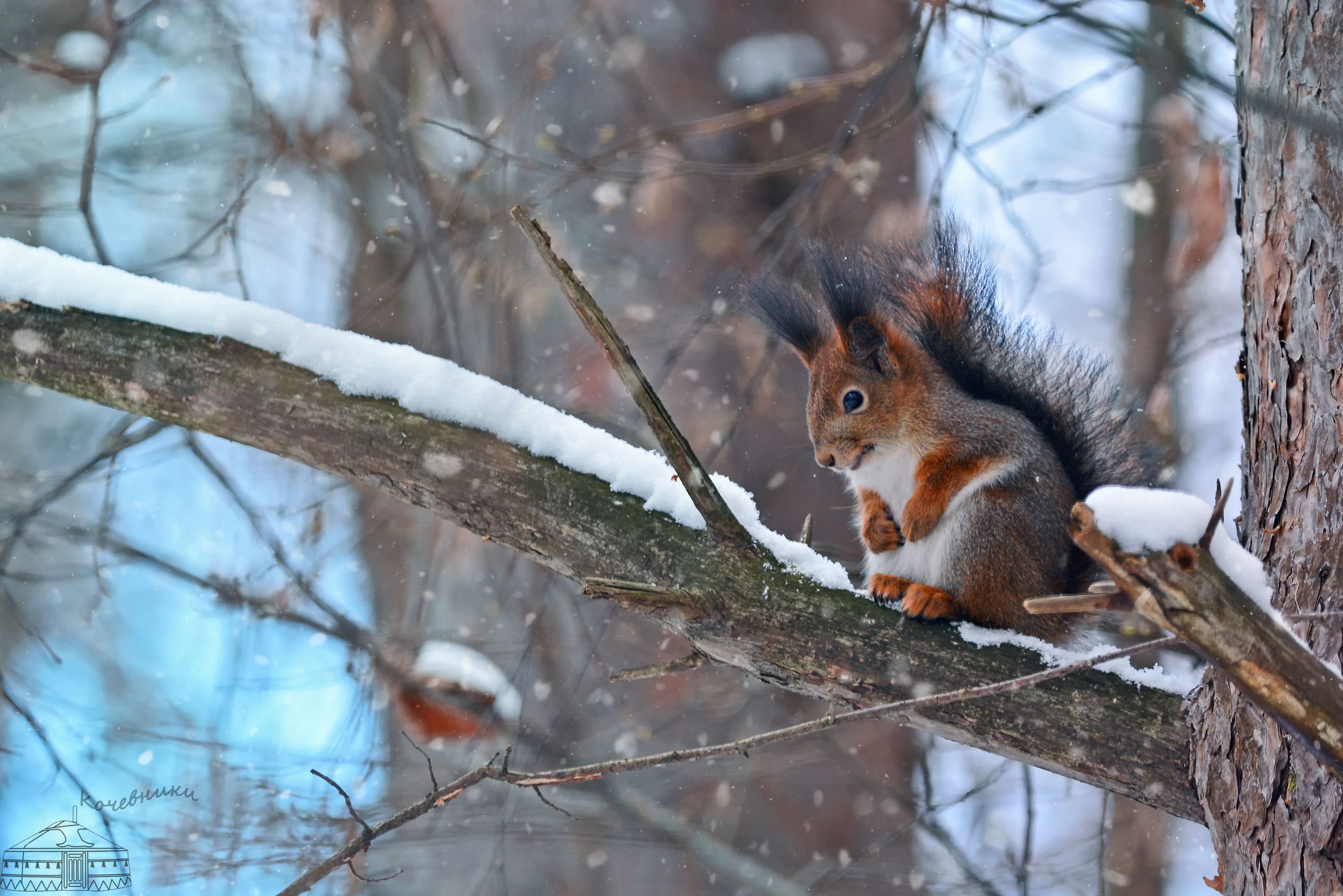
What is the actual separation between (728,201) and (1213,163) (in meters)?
1.74

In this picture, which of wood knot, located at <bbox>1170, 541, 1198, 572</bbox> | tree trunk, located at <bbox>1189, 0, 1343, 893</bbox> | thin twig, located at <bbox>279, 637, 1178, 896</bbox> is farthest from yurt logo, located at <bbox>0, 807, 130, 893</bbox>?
wood knot, located at <bbox>1170, 541, 1198, 572</bbox>

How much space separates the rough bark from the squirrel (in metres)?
0.20

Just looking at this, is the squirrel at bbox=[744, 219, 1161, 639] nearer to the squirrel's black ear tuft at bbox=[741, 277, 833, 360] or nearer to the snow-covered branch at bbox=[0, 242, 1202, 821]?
the squirrel's black ear tuft at bbox=[741, 277, 833, 360]

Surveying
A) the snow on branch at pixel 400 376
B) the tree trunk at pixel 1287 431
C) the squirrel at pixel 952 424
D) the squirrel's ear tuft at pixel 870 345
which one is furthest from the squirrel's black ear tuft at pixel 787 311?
the tree trunk at pixel 1287 431

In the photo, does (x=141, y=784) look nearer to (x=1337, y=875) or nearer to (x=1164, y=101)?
(x=1337, y=875)

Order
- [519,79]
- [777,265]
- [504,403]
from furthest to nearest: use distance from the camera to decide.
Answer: [519,79] → [777,265] → [504,403]

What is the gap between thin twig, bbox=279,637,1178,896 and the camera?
944 millimetres

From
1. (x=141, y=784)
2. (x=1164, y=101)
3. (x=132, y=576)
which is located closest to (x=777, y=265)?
(x=1164, y=101)

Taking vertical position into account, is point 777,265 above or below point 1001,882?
above

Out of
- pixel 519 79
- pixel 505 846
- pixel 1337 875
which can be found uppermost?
pixel 519 79

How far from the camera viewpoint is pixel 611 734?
3.38 meters

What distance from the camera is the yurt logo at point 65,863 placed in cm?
258

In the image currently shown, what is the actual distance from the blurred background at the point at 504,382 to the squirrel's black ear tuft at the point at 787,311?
385 millimetres

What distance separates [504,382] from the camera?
10.8 ft
